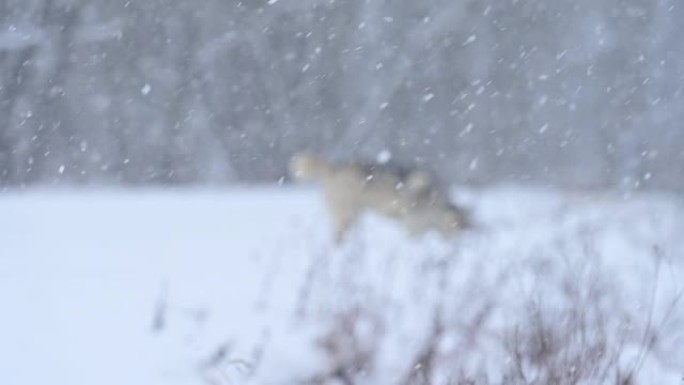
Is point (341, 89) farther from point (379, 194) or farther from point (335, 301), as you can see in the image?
point (335, 301)

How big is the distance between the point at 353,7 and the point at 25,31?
2952 mm

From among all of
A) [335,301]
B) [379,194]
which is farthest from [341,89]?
[335,301]

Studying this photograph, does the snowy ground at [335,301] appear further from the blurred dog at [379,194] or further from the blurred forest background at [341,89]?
the blurred forest background at [341,89]

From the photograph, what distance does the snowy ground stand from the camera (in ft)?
16.6

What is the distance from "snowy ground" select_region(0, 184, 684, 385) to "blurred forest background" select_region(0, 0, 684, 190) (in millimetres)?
2494

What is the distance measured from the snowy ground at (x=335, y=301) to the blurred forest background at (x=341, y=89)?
249 centimetres

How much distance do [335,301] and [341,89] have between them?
18.2 feet

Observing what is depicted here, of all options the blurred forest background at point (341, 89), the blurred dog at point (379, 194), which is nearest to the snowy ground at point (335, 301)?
the blurred dog at point (379, 194)

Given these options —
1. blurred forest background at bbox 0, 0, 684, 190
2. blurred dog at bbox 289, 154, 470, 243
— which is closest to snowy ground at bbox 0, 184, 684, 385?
blurred dog at bbox 289, 154, 470, 243

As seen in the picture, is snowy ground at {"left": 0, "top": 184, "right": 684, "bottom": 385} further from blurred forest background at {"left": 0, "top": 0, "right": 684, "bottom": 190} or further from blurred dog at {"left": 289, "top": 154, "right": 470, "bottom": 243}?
blurred forest background at {"left": 0, "top": 0, "right": 684, "bottom": 190}

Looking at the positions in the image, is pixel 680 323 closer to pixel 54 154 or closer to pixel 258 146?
pixel 258 146

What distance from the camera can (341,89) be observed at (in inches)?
441

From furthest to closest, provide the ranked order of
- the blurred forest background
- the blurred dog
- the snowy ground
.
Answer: the blurred forest background, the blurred dog, the snowy ground

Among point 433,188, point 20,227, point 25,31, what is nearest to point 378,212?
point 433,188
